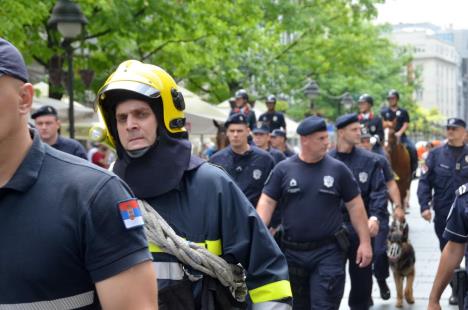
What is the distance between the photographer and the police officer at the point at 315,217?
821 centimetres

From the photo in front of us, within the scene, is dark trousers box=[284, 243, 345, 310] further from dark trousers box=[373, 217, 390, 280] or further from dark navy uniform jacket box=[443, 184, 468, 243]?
dark trousers box=[373, 217, 390, 280]

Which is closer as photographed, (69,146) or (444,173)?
(69,146)

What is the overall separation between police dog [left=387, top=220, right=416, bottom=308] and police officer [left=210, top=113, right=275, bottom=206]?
155 centimetres

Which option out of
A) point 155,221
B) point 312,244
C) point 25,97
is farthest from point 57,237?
point 312,244

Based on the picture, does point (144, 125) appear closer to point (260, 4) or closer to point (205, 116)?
point (205, 116)

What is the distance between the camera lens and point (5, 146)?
279 cm

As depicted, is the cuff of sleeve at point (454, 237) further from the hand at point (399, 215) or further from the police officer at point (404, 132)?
the police officer at point (404, 132)

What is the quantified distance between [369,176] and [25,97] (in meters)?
8.04

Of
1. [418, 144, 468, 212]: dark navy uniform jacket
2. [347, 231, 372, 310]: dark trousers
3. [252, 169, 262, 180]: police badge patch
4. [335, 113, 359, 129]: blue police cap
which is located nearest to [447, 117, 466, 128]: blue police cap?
[418, 144, 468, 212]: dark navy uniform jacket

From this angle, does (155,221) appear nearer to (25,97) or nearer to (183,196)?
(183,196)

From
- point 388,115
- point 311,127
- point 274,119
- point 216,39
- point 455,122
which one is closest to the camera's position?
point 311,127

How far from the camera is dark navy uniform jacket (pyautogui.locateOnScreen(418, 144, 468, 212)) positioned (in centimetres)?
1227

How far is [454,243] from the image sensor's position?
581 cm

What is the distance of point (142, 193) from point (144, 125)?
275mm
